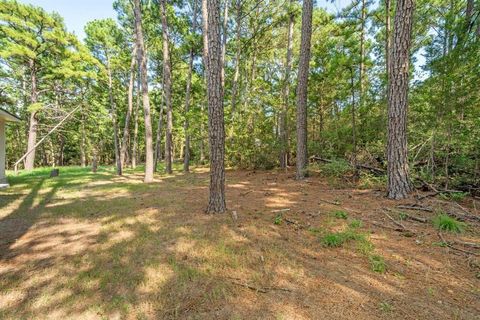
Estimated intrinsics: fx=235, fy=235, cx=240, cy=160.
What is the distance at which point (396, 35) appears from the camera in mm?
4875

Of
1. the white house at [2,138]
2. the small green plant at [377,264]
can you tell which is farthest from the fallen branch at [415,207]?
the white house at [2,138]

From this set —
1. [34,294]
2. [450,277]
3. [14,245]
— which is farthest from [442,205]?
[14,245]

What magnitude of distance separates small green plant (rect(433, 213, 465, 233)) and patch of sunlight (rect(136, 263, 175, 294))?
12.8 feet

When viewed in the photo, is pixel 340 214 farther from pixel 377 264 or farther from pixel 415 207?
pixel 377 264

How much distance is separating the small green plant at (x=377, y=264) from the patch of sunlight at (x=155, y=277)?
2317mm

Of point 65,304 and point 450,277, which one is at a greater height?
point 450,277

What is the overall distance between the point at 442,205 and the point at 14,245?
24.3 ft

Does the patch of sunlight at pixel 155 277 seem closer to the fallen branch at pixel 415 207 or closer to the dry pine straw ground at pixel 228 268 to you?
the dry pine straw ground at pixel 228 268

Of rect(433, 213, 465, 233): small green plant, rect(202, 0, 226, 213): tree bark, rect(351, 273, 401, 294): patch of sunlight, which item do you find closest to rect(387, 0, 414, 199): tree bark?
rect(433, 213, 465, 233): small green plant

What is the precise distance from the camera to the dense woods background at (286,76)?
546 cm

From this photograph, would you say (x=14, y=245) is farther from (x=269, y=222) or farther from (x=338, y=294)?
(x=338, y=294)

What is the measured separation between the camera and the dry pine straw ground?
219 cm

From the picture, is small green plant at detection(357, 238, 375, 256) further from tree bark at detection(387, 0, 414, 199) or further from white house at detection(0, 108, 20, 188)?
white house at detection(0, 108, 20, 188)

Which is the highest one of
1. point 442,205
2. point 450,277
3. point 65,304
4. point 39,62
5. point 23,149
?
point 39,62
